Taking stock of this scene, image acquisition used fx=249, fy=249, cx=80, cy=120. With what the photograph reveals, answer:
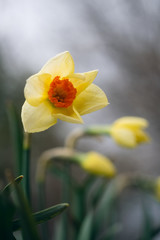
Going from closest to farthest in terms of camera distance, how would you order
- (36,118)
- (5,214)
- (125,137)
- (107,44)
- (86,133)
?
(5,214)
(36,118)
(125,137)
(86,133)
(107,44)

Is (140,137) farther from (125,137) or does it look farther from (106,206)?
(106,206)

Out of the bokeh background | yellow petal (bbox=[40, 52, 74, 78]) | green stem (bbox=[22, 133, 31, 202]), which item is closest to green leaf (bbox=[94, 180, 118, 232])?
green stem (bbox=[22, 133, 31, 202])

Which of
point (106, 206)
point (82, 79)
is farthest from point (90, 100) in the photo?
point (106, 206)

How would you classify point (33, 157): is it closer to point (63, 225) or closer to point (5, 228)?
point (63, 225)

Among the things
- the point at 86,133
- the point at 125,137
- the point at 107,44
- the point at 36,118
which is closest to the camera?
the point at 36,118

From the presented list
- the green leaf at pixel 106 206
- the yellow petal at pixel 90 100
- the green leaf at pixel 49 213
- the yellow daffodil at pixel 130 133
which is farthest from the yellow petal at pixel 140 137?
the green leaf at pixel 49 213

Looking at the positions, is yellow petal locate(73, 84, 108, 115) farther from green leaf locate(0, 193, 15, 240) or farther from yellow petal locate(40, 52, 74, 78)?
green leaf locate(0, 193, 15, 240)
